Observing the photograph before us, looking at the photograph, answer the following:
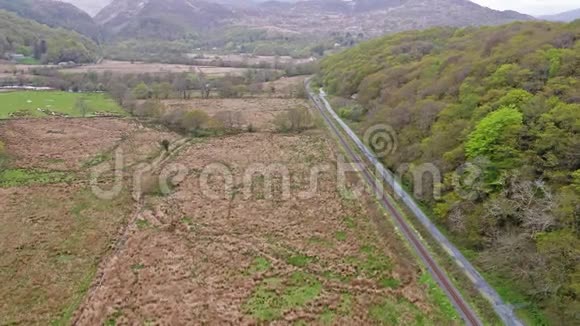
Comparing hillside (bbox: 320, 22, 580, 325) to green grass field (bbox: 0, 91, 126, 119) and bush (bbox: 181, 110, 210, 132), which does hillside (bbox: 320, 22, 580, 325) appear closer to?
bush (bbox: 181, 110, 210, 132)

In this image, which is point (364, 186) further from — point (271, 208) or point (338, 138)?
point (338, 138)

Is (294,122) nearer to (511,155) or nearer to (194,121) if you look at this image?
(194,121)

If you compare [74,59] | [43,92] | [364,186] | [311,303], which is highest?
[74,59]

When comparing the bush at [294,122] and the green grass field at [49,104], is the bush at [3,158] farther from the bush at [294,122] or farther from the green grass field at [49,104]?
the bush at [294,122]

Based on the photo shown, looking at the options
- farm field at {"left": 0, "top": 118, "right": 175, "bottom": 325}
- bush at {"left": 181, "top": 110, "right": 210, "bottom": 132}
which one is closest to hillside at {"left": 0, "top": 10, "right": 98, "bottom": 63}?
farm field at {"left": 0, "top": 118, "right": 175, "bottom": 325}

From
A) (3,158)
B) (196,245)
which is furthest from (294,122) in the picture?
A: (3,158)

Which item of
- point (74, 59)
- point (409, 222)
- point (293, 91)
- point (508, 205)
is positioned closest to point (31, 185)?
point (409, 222)
